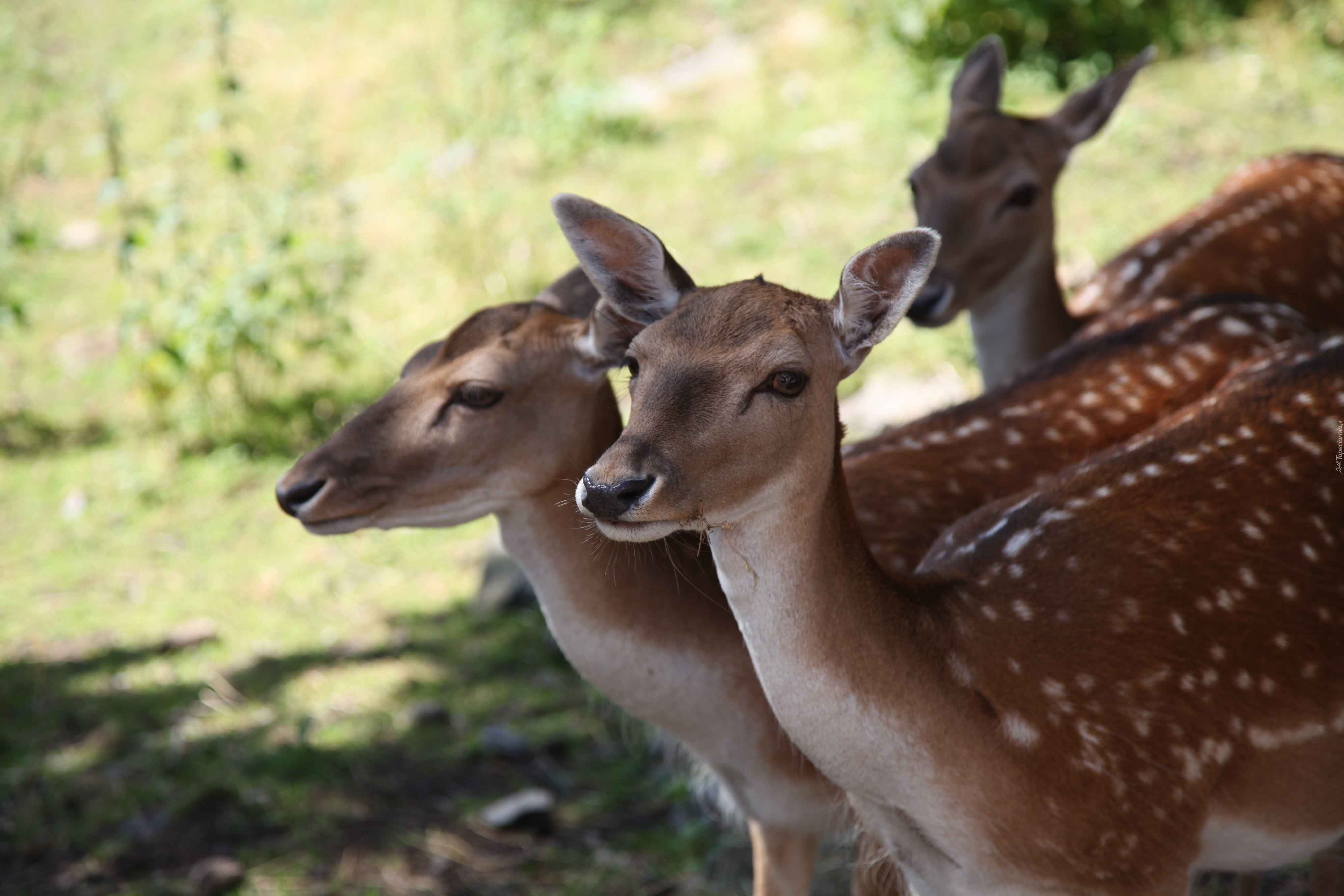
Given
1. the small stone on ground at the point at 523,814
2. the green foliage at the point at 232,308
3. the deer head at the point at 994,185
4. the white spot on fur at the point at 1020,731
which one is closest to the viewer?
the white spot on fur at the point at 1020,731

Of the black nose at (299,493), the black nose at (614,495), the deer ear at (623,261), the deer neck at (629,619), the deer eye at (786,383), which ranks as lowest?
the deer neck at (629,619)

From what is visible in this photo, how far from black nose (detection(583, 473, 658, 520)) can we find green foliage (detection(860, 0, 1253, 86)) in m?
6.78

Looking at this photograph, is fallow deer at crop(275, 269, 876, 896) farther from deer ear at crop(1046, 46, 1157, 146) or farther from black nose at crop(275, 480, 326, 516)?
deer ear at crop(1046, 46, 1157, 146)

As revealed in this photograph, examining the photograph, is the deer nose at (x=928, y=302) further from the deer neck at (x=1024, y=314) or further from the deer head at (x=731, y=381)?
the deer head at (x=731, y=381)

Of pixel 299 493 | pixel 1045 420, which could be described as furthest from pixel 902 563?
pixel 299 493

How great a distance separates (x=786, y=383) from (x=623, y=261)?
0.55 m

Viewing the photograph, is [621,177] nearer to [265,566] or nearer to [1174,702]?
[265,566]

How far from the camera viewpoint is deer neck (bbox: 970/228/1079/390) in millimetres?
4496

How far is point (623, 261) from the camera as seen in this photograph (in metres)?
2.57

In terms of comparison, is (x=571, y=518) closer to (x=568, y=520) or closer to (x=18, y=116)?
(x=568, y=520)

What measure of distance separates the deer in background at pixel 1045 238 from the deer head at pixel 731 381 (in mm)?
1817

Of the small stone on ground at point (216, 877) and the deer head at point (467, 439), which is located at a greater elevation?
the deer head at point (467, 439)

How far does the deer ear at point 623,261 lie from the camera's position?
98.5 inches

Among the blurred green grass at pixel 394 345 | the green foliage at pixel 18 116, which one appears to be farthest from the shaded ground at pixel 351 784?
the green foliage at pixel 18 116
